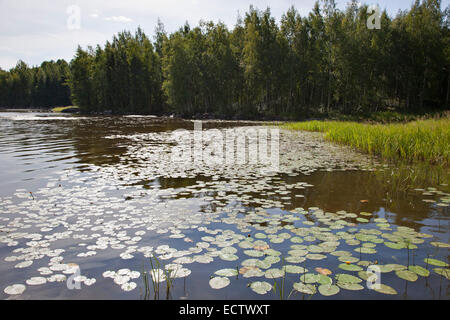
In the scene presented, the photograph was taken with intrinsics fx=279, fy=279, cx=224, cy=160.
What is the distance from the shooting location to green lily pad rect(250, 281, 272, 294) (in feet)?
8.88

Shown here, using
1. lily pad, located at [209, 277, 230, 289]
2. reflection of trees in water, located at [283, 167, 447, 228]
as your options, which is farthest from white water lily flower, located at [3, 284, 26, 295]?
reflection of trees in water, located at [283, 167, 447, 228]

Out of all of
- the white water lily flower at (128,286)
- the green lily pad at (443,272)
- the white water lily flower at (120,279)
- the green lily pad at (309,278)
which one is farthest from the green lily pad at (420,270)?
the white water lily flower at (120,279)

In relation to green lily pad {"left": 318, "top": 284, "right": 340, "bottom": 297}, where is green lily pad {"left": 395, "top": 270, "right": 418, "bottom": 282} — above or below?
above

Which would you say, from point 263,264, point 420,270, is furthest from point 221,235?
point 420,270

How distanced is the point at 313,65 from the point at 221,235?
133 ft

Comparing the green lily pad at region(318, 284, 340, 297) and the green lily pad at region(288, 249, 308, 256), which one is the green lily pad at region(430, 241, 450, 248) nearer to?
the green lily pad at region(288, 249, 308, 256)

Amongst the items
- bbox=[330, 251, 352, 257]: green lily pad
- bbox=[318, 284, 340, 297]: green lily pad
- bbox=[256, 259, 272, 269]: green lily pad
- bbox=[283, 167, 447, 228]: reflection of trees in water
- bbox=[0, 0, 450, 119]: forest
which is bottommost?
bbox=[318, 284, 340, 297]: green lily pad

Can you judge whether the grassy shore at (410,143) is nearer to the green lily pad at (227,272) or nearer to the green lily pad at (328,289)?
the green lily pad at (328,289)

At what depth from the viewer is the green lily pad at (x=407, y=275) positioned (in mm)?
2835

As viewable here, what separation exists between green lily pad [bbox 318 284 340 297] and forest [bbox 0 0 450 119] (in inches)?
1524

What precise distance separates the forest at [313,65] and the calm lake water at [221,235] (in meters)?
35.0

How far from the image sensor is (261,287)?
A: 276cm
